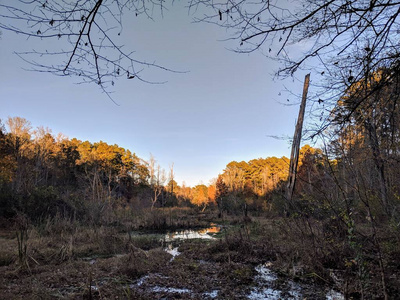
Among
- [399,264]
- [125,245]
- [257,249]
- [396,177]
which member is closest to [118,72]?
[399,264]

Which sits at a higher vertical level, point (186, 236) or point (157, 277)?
point (157, 277)

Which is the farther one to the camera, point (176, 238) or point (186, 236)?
point (186, 236)

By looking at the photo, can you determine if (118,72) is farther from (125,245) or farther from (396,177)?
(396,177)

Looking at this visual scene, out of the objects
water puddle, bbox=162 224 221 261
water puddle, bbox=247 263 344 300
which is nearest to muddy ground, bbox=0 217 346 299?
water puddle, bbox=247 263 344 300

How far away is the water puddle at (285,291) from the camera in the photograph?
427cm

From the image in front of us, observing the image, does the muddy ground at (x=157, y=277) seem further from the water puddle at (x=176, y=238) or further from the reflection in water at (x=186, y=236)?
the reflection in water at (x=186, y=236)

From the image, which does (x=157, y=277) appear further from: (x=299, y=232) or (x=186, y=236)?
(x=186, y=236)

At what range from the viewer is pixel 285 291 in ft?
14.9

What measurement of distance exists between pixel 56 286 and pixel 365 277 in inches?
210

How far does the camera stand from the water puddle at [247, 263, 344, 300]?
4.27 m

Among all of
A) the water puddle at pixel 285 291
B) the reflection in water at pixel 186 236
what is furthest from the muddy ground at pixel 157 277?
the reflection in water at pixel 186 236

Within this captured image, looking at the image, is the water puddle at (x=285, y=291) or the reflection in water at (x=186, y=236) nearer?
the water puddle at (x=285, y=291)

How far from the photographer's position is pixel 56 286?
16.6 feet

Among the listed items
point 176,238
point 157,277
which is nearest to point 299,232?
point 157,277
